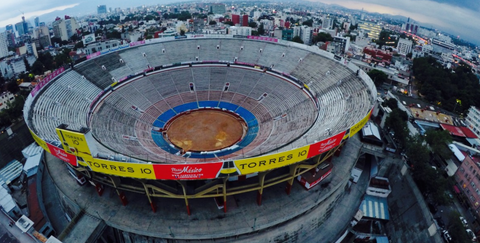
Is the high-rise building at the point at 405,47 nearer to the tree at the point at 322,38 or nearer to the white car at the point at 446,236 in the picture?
the tree at the point at 322,38

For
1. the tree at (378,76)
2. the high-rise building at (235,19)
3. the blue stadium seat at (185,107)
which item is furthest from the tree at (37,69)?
the tree at (378,76)

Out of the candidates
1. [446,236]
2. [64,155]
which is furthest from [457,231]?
[64,155]

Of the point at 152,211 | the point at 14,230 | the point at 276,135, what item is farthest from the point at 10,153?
the point at 276,135

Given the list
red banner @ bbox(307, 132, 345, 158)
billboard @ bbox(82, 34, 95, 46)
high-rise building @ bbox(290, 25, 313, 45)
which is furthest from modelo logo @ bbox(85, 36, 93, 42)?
red banner @ bbox(307, 132, 345, 158)

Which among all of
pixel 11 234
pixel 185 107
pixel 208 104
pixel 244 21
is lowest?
pixel 11 234

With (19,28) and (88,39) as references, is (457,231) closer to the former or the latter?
(88,39)

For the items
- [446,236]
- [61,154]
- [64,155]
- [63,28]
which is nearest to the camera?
[64,155]
